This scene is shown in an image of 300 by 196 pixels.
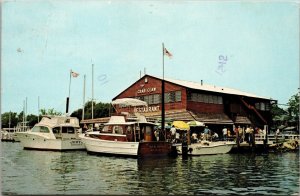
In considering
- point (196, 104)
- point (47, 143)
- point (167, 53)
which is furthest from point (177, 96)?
point (47, 143)

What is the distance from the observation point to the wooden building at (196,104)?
3966 cm

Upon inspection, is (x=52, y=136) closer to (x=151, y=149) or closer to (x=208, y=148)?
(x=151, y=149)

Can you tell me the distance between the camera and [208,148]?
29.3 m

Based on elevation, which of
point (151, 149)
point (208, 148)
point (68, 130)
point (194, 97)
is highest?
point (194, 97)

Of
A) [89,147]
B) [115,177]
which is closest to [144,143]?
[89,147]

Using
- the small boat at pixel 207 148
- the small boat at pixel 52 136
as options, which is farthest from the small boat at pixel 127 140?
the small boat at pixel 52 136

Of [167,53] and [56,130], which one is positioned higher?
[167,53]

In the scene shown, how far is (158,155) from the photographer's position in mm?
26422

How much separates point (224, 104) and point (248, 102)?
4912 millimetres

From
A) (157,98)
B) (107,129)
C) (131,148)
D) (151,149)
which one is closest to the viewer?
(151,149)

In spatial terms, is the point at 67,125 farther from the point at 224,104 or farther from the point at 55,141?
the point at 224,104

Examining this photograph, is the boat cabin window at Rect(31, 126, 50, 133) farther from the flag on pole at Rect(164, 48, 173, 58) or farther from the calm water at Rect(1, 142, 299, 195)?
the flag on pole at Rect(164, 48, 173, 58)

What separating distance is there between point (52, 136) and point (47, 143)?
764 mm

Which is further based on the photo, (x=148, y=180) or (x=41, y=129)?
(x=41, y=129)
